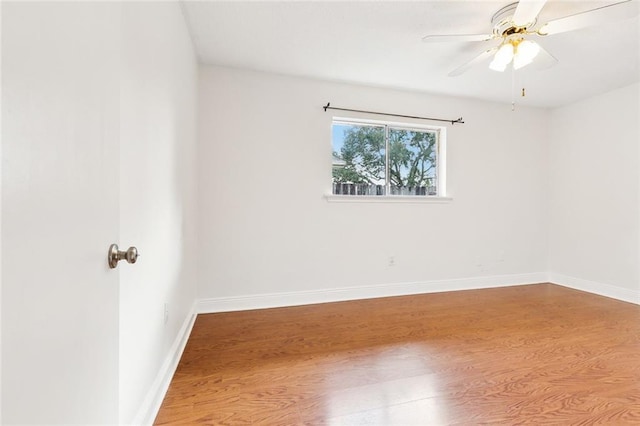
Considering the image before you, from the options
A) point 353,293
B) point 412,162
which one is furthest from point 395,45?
point 353,293

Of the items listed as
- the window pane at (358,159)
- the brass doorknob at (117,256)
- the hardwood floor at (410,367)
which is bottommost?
the hardwood floor at (410,367)

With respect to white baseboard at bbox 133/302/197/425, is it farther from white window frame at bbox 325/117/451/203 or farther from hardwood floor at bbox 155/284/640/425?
white window frame at bbox 325/117/451/203

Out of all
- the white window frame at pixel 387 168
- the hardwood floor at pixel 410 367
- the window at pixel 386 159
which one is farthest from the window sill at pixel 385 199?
the hardwood floor at pixel 410 367

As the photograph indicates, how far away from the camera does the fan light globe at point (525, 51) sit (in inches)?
77.5

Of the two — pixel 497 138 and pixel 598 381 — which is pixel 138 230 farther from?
pixel 497 138

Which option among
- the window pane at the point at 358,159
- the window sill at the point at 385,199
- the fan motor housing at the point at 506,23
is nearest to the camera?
the fan motor housing at the point at 506,23

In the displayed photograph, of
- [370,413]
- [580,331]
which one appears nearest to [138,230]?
[370,413]

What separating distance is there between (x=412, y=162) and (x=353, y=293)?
5.68ft

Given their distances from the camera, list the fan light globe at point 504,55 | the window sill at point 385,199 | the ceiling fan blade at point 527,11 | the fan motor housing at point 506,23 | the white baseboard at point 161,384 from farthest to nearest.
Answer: the window sill at point 385,199
the fan light globe at point 504,55
the fan motor housing at point 506,23
the ceiling fan blade at point 527,11
the white baseboard at point 161,384

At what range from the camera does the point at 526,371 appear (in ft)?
5.90

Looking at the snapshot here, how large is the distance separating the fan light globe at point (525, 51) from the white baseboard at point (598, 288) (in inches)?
117

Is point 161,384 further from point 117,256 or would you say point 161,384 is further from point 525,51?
point 525,51

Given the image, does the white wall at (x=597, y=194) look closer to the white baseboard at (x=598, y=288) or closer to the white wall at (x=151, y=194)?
the white baseboard at (x=598, y=288)

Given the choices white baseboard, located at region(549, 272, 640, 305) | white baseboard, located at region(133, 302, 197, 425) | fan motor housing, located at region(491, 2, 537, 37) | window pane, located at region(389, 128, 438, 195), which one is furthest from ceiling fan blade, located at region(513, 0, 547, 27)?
white baseboard, located at region(549, 272, 640, 305)
